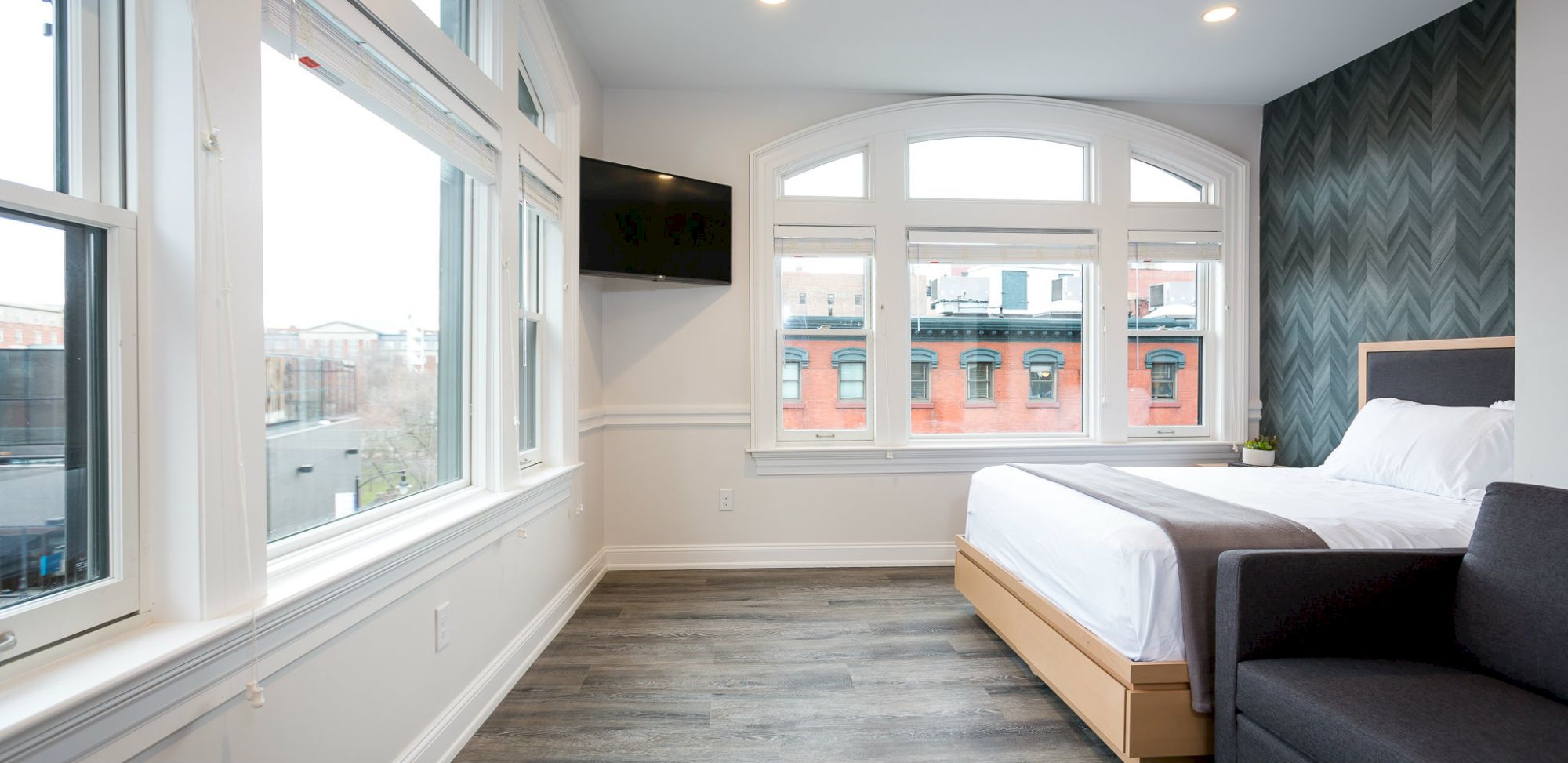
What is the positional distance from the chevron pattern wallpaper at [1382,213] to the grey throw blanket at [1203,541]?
1843 mm

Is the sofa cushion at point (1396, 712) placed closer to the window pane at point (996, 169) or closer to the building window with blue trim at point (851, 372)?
the building window with blue trim at point (851, 372)

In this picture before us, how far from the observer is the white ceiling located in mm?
3043

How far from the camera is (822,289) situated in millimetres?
4070

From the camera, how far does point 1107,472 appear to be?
3018 mm

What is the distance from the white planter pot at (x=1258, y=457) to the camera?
153 inches

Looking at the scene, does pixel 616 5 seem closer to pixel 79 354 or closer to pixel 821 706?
pixel 79 354

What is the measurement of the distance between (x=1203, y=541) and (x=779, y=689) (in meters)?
1.42

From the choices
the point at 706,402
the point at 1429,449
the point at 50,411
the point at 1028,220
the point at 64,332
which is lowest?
the point at 1429,449

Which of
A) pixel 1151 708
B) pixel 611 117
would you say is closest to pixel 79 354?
pixel 1151 708

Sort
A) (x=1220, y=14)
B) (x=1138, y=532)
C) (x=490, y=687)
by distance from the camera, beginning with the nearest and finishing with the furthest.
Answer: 1. (x=1138, y=532)
2. (x=490, y=687)
3. (x=1220, y=14)

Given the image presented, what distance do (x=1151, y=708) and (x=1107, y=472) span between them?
4.40 feet

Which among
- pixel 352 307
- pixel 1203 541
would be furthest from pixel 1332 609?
pixel 352 307

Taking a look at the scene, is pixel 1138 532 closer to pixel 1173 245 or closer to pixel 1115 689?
pixel 1115 689

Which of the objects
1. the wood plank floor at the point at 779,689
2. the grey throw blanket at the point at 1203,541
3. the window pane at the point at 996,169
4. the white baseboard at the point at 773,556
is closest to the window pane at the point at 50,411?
the wood plank floor at the point at 779,689
